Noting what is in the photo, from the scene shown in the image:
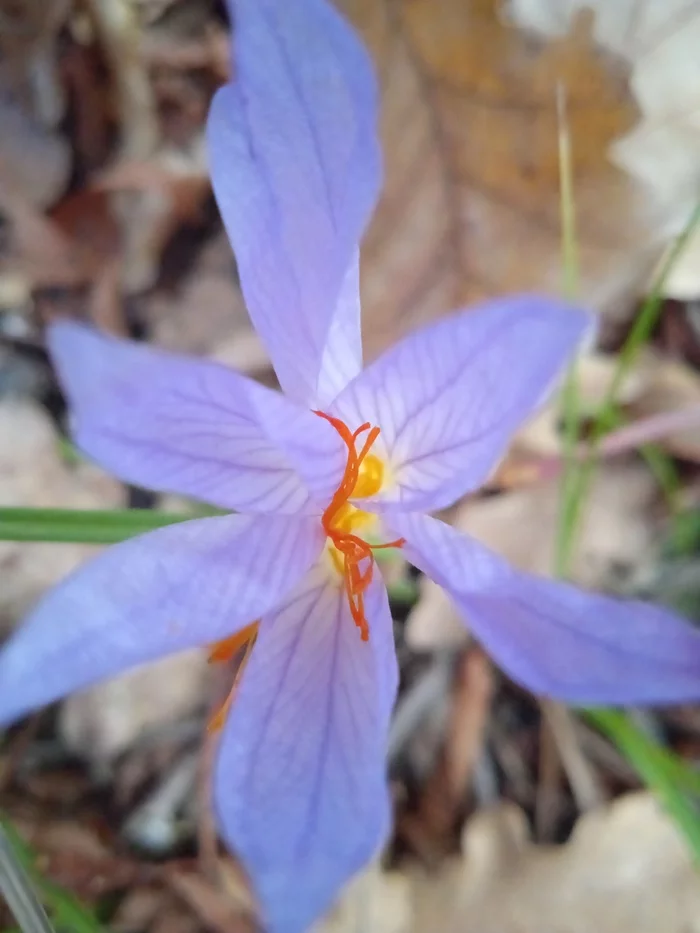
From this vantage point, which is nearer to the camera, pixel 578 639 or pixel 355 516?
pixel 578 639

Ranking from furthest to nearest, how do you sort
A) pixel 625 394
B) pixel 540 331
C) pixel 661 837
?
pixel 625 394 < pixel 661 837 < pixel 540 331

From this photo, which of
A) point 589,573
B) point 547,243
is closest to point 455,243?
point 547,243

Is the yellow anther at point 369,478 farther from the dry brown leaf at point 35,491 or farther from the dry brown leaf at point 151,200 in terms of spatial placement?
the dry brown leaf at point 151,200

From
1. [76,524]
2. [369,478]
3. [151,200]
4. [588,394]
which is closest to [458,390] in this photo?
[369,478]

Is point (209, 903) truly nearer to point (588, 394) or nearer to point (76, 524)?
point (76, 524)

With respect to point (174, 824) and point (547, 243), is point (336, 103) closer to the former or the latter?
point (547, 243)

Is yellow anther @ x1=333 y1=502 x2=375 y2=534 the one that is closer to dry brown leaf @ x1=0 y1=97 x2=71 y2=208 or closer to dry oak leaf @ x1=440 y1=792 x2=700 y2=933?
dry oak leaf @ x1=440 y1=792 x2=700 y2=933
